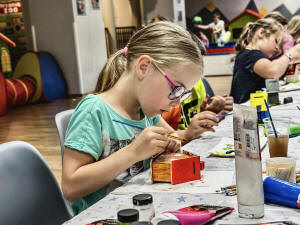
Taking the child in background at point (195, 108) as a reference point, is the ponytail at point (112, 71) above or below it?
above

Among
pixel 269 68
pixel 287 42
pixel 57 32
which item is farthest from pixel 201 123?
pixel 57 32

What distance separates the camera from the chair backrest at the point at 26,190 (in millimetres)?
1363

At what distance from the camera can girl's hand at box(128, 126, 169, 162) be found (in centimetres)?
131

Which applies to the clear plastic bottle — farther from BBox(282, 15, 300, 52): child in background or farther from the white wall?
the white wall

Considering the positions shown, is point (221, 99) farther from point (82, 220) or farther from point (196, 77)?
point (82, 220)

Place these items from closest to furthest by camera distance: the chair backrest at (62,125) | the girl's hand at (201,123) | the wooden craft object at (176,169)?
1. the wooden craft object at (176,169)
2. the chair backrest at (62,125)
3. the girl's hand at (201,123)

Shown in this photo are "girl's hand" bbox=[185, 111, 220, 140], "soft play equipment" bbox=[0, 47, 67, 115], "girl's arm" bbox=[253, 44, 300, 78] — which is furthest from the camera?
"soft play equipment" bbox=[0, 47, 67, 115]

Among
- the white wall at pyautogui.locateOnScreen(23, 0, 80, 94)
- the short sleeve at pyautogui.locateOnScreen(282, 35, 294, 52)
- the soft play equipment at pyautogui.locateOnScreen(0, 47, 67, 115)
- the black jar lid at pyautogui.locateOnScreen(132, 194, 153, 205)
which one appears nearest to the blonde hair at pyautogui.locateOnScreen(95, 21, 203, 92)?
the black jar lid at pyautogui.locateOnScreen(132, 194, 153, 205)

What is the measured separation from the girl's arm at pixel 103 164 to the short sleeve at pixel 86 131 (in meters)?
0.03

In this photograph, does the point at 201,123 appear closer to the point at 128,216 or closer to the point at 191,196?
the point at 191,196

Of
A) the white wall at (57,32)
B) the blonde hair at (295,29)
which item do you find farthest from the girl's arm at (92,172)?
the white wall at (57,32)

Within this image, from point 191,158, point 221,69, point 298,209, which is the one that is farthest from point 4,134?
point 221,69

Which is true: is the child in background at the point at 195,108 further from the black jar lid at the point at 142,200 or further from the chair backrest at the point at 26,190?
the black jar lid at the point at 142,200

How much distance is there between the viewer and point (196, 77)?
1.50m
